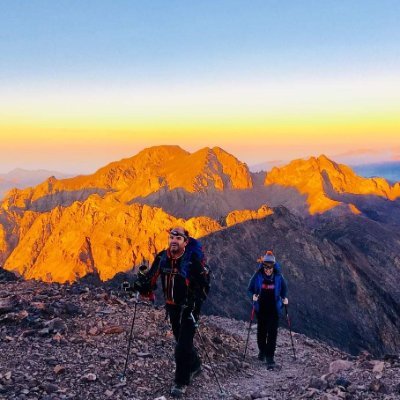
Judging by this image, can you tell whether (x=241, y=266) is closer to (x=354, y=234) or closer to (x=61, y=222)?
Result: (x=354, y=234)

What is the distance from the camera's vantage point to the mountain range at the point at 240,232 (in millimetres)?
55906

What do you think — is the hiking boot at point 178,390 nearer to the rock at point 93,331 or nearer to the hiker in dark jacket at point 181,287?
the hiker in dark jacket at point 181,287

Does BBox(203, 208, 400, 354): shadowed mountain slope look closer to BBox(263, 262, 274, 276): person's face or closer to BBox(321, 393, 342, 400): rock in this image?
BBox(263, 262, 274, 276): person's face

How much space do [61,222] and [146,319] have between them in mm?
159391

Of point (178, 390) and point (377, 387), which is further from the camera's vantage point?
point (178, 390)

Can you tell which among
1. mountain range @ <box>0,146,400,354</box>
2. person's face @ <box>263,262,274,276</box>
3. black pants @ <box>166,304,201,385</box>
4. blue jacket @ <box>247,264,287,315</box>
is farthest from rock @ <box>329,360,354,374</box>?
mountain range @ <box>0,146,400,354</box>

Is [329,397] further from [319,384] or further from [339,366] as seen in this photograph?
[339,366]

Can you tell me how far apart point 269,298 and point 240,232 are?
53.8 meters

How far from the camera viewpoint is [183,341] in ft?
29.5

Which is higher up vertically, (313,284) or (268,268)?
(268,268)

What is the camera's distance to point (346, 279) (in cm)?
6069

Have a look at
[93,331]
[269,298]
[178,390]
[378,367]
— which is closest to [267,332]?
[269,298]

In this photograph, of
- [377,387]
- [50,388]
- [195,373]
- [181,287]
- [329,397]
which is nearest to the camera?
[329,397]

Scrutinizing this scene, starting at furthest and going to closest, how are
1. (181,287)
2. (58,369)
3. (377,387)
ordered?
1. (58,369)
2. (181,287)
3. (377,387)
